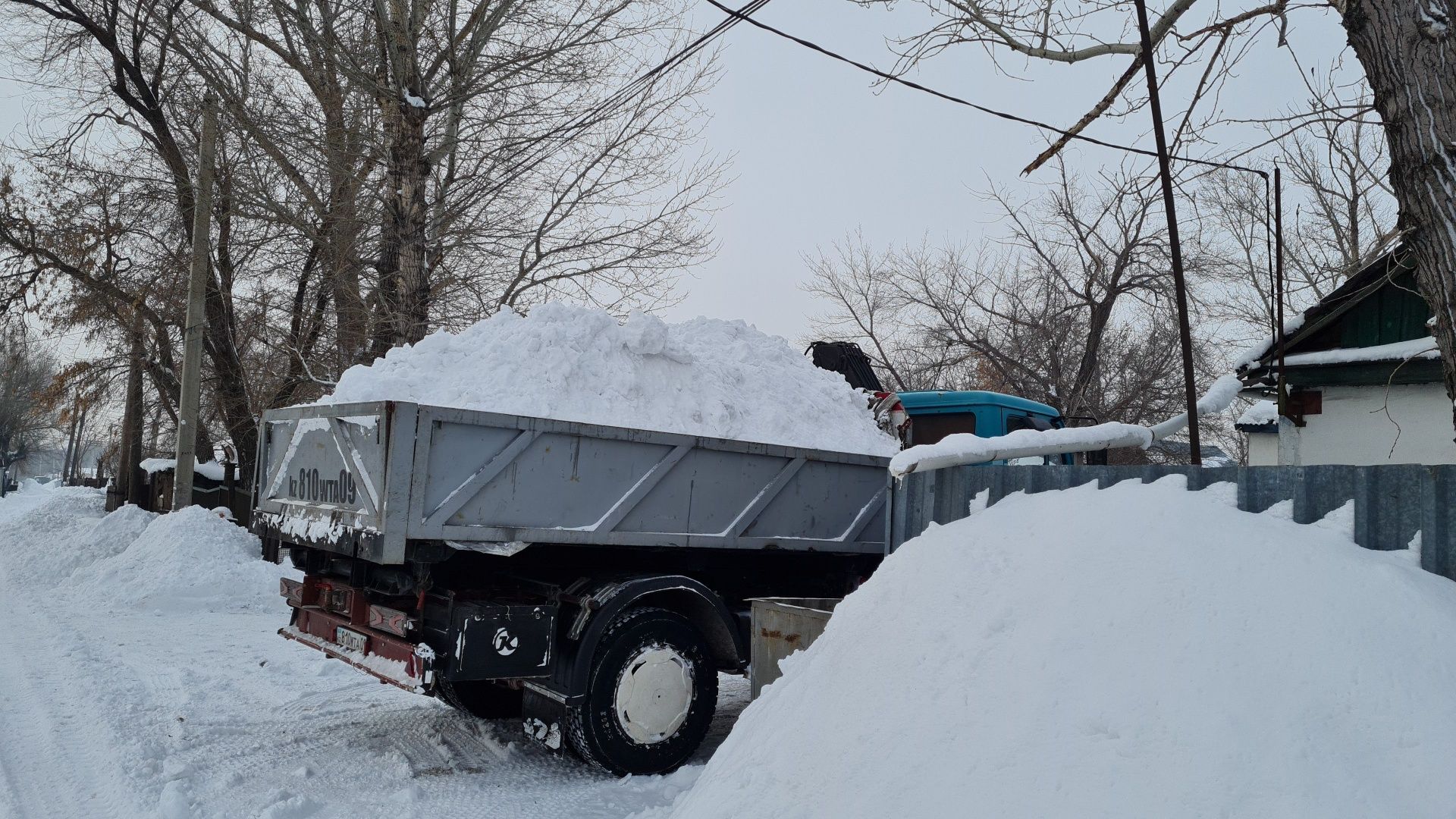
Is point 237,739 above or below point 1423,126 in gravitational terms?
below

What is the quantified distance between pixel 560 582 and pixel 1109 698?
344 centimetres

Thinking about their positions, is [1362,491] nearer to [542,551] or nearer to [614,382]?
[542,551]

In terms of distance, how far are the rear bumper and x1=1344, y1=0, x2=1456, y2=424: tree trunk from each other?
5.10 metres

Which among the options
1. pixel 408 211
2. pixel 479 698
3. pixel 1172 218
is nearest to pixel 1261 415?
pixel 1172 218

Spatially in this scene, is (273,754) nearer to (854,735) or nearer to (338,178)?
(854,735)

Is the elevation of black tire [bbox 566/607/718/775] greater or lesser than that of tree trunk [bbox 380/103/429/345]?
lesser

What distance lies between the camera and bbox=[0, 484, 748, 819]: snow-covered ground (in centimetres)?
482

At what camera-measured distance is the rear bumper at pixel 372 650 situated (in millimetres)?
5012

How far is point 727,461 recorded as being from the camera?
6.09 metres

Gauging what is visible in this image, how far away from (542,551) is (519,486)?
59cm

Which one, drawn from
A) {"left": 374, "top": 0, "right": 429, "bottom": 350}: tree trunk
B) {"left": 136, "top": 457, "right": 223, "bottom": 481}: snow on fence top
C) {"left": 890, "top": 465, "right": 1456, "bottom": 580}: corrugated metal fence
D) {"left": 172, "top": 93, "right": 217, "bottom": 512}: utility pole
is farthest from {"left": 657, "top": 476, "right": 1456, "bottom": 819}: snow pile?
{"left": 136, "top": 457, "right": 223, "bottom": 481}: snow on fence top

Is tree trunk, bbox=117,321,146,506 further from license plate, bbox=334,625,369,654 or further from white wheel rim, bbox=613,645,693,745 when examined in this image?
white wheel rim, bbox=613,645,693,745

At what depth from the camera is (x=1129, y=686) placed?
3168 millimetres

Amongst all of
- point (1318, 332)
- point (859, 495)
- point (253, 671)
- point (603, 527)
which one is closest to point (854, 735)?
point (603, 527)
